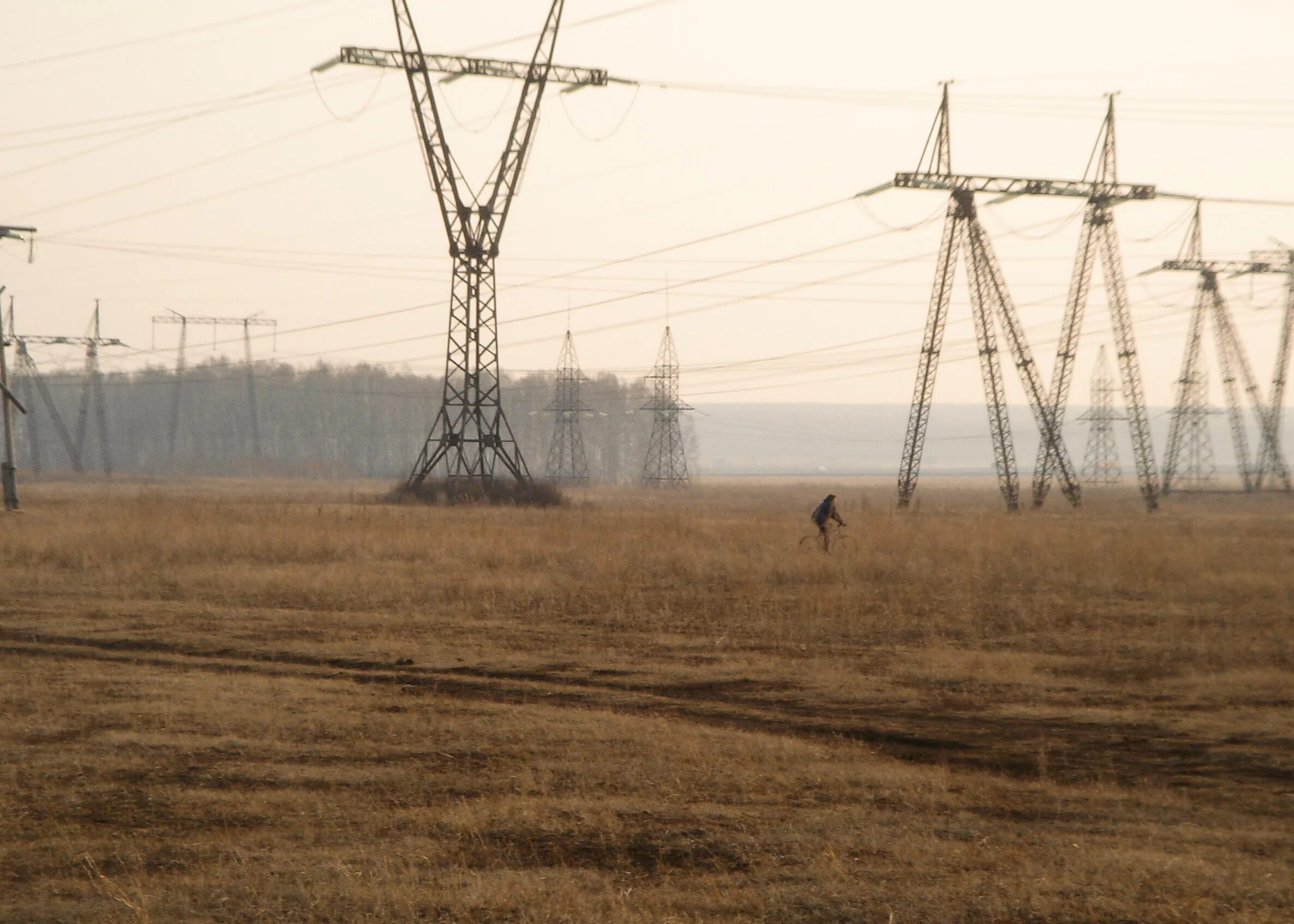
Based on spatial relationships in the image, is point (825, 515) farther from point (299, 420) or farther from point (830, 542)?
point (299, 420)

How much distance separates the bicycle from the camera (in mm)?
22000

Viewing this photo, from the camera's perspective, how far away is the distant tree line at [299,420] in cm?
12950

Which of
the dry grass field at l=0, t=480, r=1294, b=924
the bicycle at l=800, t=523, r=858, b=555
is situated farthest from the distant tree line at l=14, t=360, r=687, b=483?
the dry grass field at l=0, t=480, r=1294, b=924

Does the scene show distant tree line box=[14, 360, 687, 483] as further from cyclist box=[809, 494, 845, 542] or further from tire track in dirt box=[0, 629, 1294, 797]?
tire track in dirt box=[0, 629, 1294, 797]

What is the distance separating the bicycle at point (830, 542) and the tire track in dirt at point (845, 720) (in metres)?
10.4

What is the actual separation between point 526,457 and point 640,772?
430 ft

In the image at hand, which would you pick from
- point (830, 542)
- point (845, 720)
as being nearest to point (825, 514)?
point (830, 542)

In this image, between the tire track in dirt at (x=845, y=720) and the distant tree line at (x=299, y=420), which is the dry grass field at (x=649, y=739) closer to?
the tire track in dirt at (x=845, y=720)

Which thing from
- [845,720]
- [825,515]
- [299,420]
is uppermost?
[299,420]

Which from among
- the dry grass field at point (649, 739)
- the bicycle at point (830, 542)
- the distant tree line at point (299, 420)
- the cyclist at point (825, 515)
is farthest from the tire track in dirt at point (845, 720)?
the distant tree line at point (299, 420)

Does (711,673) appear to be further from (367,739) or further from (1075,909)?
(1075,909)

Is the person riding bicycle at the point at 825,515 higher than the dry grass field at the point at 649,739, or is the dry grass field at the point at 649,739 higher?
the person riding bicycle at the point at 825,515

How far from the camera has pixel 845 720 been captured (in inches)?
398

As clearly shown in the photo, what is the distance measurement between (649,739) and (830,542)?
15343mm
